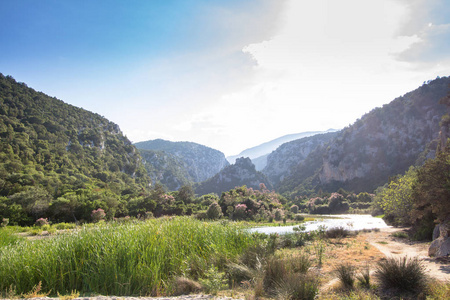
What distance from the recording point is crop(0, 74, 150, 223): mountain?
5484 centimetres

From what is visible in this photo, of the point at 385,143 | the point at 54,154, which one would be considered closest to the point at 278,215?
the point at 54,154

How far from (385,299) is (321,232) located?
18.1 meters

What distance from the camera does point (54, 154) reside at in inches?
3211

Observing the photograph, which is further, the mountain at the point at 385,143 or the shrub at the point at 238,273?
the mountain at the point at 385,143

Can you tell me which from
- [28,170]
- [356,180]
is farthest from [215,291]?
[356,180]

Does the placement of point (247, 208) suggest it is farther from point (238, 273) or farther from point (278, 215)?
point (238, 273)

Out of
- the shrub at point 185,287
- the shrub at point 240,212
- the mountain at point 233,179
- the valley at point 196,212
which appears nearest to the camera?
the shrub at point 185,287

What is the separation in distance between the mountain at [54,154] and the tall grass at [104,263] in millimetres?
43128

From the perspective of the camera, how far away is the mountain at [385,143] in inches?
4323

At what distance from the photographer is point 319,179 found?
155125mm

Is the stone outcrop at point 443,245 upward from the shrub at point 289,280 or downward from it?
downward

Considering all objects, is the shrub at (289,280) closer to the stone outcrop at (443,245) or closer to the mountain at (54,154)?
the stone outcrop at (443,245)

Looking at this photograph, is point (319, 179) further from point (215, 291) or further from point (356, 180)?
point (215, 291)

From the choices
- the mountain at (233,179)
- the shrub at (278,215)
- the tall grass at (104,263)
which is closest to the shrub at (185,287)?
the tall grass at (104,263)
